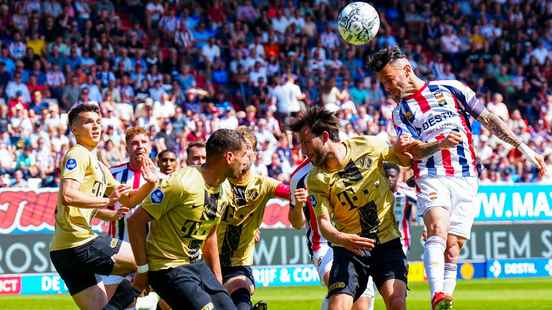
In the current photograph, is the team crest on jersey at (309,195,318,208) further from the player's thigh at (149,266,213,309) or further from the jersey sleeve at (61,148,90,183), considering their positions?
the jersey sleeve at (61,148,90,183)

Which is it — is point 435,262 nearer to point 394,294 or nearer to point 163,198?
point 394,294

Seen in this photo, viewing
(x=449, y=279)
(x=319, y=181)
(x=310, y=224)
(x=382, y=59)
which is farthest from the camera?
(x=310, y=224)

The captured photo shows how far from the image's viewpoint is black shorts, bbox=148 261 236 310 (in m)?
8.52

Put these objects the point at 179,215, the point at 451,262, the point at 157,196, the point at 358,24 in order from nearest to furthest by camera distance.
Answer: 1. the point at 157,196
2. the point at 179,215
3. the point at 451,262
4. the point at 358,24

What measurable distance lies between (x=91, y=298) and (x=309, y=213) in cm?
222

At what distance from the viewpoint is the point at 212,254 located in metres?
9.39

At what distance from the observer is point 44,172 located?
23297 millimetres

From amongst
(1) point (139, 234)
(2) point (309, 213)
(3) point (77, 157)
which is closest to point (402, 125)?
(2) point (309, 213)

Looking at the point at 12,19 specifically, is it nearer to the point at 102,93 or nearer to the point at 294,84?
the point at 102,93

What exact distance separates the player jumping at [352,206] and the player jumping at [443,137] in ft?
3.18

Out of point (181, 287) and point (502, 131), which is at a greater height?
point (502, 131)

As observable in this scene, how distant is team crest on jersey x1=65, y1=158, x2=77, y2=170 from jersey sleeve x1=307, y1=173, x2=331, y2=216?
2.04 m

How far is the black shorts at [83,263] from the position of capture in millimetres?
10141

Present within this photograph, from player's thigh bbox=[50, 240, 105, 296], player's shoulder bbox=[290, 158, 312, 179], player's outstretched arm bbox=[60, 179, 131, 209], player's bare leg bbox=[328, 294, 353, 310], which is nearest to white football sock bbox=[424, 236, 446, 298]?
player's bare leg bbox=[328, 294, 353, 310]
